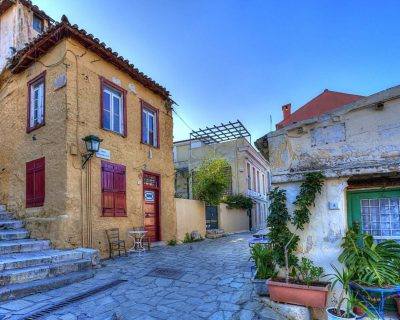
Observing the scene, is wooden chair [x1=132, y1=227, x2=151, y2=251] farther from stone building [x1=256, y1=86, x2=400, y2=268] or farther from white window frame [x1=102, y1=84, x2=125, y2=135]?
stone building [x1=256, y1=86, x2=400, y2=268]

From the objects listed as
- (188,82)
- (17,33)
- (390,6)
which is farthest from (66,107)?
(390,6)

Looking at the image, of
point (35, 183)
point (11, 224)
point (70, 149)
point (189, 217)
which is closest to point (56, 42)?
point (70, 149)

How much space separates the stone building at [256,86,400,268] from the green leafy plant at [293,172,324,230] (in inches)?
6.1

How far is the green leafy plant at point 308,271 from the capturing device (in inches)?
187

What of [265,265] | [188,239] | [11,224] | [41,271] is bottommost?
[188,239]

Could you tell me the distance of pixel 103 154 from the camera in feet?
29.9

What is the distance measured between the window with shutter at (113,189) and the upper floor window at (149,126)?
203 cm

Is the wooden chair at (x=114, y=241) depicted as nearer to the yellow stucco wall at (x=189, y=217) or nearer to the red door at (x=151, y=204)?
the red door at (x=151, y=204)

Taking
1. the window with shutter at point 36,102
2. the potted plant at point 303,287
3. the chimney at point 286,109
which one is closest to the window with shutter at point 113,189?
the window with shutter at point 36,102

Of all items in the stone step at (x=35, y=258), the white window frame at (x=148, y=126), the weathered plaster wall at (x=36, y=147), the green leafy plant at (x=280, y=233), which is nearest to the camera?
the green leafy plant at (x=280, y=233)

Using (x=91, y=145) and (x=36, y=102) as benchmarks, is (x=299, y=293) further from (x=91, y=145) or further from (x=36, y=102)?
(x=36, y=102)

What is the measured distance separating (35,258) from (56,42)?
5.90 m

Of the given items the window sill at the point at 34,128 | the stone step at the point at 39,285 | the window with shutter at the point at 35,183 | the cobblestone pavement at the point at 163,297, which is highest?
the window sill at the point at 34,128

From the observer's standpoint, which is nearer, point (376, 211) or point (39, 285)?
point (376, 211)
